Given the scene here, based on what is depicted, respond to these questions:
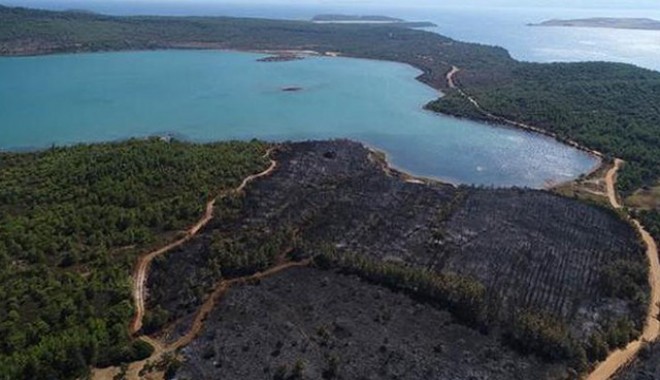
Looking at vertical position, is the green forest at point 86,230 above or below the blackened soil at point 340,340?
above

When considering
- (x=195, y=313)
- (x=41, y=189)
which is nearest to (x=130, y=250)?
(x=195, y=313)

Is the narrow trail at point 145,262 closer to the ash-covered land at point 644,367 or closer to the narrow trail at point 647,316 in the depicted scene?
the narrow trail at point 647,316

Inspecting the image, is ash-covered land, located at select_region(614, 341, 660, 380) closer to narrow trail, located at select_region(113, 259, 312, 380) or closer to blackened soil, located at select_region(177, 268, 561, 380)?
blackened soil, located at select_region(177, 268, 561, 380)

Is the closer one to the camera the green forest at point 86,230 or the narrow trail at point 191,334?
the narrow trail at point 191,334

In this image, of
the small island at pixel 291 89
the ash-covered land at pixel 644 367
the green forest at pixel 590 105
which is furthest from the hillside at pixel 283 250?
the small island at pixel 291 89

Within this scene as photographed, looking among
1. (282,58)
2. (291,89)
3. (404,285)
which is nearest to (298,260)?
(404,285)

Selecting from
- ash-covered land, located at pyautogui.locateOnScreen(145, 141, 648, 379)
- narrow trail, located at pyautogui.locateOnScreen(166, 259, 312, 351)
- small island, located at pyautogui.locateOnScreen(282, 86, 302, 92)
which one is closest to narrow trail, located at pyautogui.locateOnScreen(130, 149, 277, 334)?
ash-covered land, located at pyautogui.locateOnScreen(145, 141, 648, 379)

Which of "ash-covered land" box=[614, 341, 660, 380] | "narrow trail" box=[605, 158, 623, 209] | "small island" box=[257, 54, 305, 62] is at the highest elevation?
"small island" box=[257, 54, 305, 62]
